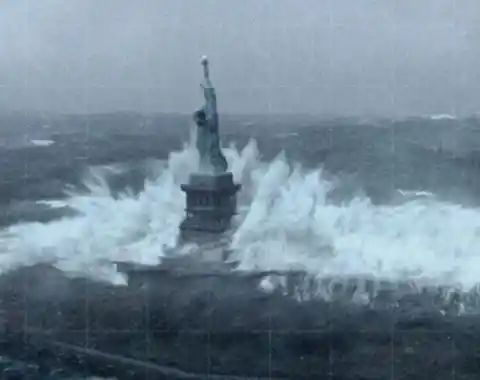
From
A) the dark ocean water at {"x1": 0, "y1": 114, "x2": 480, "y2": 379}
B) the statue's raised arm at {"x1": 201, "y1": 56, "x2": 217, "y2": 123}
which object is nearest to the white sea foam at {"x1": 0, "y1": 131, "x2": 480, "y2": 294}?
the dark ocean water at {"x1": 0, "y1": 114, "x2": 480, "y2": 379}

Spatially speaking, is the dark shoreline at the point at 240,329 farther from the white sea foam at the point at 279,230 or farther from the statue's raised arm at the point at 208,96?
the statue's raised arm at the point at 208,96

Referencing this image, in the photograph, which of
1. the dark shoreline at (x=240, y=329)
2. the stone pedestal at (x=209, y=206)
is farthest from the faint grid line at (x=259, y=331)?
the stone pedestal at (x=209, y=206)

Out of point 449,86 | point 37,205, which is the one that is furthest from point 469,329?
point 37,205

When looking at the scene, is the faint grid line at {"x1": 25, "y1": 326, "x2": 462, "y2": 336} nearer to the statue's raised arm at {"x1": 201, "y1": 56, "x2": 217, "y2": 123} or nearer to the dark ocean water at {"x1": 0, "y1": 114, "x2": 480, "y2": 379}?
the dark ocean water at {"x1": 0, "y1": 114, "x2": 480, "y2": 379}

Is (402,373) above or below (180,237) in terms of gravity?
below

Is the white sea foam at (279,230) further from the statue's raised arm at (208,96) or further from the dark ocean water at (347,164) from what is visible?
the statue's raised arm at (208,96)

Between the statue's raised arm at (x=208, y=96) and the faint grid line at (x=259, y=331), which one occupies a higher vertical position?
the statue's raised arm at (x=208, y=96)

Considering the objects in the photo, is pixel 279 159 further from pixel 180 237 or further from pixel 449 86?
pixel 449 86

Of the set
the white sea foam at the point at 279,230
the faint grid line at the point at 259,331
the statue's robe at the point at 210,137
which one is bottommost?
the faint grid line at the point at 259,331

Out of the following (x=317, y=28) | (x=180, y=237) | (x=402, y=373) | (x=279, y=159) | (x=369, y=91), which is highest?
(x=317, y=28)
